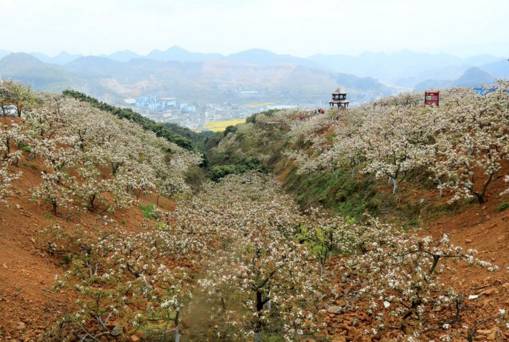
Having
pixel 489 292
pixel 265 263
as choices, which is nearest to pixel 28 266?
pixel 265 263

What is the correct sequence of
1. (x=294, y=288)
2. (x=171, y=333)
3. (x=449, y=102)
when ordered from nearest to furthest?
(x=294, y=288) → (x=171, y=333) → (x=449, y=102)

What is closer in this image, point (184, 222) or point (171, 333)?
point (171, 333)

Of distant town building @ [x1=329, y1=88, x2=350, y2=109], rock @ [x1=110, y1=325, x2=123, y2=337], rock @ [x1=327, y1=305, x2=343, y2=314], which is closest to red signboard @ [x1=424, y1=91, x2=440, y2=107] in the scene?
distant town building @ [x1=329, y1=88, x2=350, y2=109]

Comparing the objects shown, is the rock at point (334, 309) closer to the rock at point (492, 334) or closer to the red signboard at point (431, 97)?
the rock at point (492, 334)

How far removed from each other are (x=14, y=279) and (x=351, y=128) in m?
44.5

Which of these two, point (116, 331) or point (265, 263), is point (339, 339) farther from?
point (116, 331)

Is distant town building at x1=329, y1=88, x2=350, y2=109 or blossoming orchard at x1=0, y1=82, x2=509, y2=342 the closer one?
blossoming orchard at x1=0, y1=82, x2=509, y2=342

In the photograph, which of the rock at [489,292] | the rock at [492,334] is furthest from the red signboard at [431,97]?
the rock at [492,334]

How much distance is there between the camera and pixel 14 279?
15.8 m

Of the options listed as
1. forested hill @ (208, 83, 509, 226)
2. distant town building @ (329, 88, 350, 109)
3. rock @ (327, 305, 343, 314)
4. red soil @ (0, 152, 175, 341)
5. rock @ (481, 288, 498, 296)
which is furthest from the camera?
distant town building @ (329, 88, 350, 109)

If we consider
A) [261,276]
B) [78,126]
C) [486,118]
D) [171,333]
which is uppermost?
[486,118]

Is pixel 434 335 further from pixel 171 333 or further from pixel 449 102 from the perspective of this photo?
pixel 449 102

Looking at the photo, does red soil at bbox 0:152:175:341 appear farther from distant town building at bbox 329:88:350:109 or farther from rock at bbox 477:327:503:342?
distant town building at bbox 329:88:350:109

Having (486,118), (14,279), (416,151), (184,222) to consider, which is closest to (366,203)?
(416,151)
